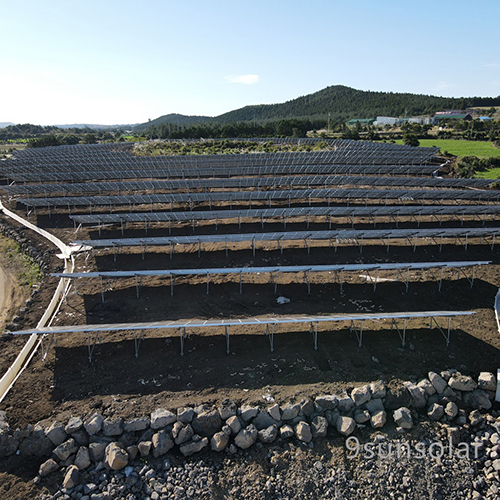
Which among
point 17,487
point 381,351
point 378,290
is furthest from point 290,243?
point 17,487

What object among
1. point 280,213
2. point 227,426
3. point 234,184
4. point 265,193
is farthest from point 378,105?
point 227,426

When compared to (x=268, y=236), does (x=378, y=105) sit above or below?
above

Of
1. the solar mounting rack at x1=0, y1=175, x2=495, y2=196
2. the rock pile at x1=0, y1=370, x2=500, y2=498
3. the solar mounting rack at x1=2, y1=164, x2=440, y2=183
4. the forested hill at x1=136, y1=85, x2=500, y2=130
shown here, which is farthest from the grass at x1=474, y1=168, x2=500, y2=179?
the forested hill at x1=136, y1=85, x2=500, y2=130

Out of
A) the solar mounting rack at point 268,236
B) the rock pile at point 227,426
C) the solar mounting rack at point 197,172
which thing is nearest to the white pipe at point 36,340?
the rock pile at point 227,426

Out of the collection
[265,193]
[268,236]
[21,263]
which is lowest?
[21,263]

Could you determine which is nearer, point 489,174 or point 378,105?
point 489,174

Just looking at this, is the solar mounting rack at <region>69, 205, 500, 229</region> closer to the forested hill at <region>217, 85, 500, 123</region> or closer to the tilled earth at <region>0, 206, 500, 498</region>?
the tilled earth at <region>0, 206, 500, 498</region>

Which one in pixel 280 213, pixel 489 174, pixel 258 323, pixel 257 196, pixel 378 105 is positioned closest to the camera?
pixel 258 323

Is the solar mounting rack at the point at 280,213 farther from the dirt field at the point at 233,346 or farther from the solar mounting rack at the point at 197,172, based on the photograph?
the solar mounting rack at the point at 197,172

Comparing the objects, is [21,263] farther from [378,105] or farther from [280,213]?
[378,105]
